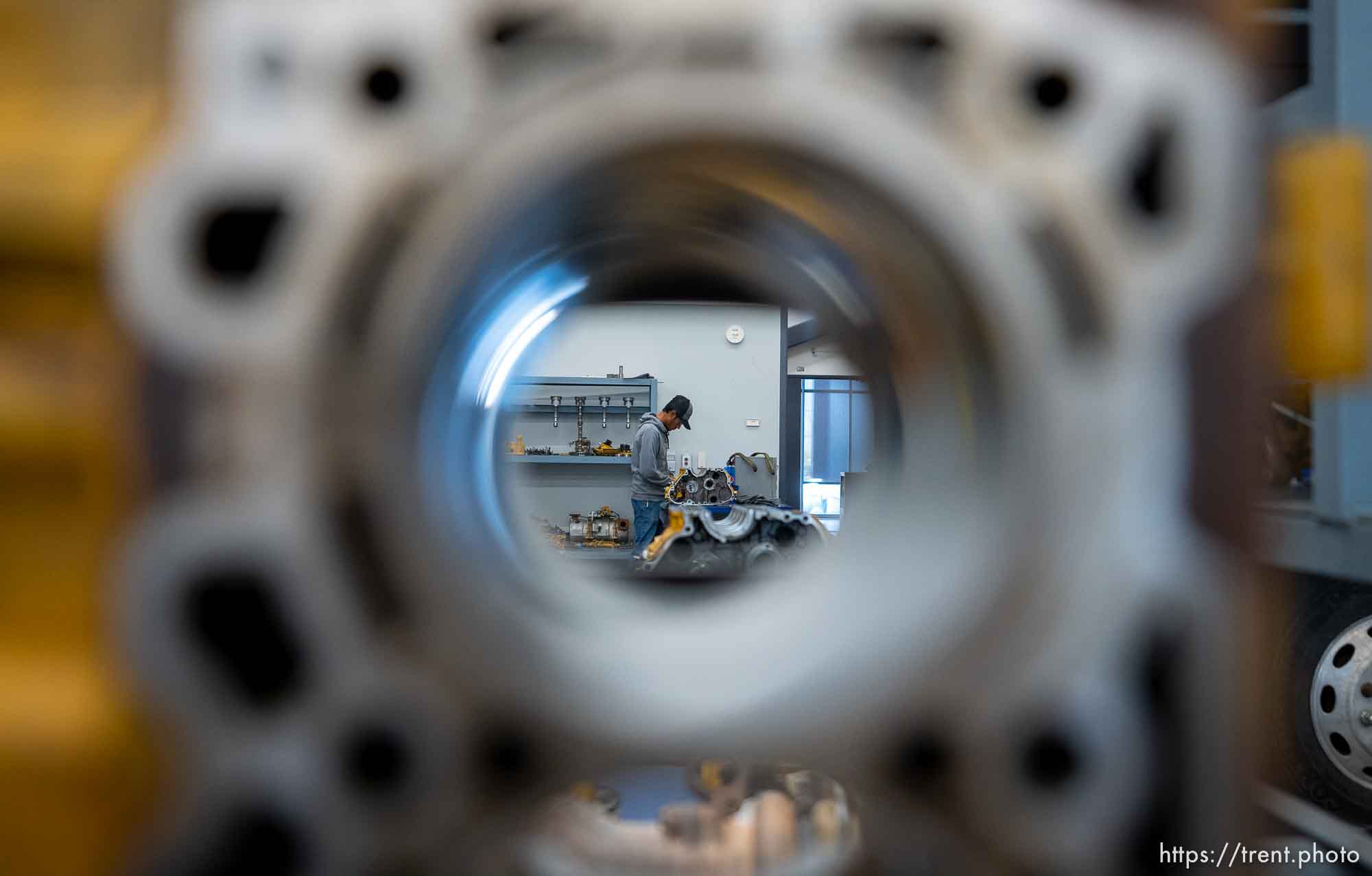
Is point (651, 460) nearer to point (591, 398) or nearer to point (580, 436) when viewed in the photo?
point (580, 436)

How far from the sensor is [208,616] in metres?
0.39

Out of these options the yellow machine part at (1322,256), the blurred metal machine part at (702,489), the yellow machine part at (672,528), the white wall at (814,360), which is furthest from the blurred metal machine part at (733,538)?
the white wall at (814,360)

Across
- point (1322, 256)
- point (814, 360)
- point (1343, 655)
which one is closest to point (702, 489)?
point (1343, 655)

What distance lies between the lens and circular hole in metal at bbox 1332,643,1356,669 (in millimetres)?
1766

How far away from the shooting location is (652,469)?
5.31 meters

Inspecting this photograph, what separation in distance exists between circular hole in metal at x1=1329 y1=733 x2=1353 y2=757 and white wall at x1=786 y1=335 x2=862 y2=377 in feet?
25.1

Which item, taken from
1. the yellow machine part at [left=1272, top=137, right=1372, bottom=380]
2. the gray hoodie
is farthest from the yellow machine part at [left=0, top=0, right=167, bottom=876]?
the gray hoodie

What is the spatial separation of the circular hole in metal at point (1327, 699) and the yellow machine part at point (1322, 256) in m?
1.63

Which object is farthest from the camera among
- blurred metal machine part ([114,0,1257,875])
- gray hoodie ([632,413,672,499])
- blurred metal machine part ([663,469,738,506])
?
blurred metal machine part ([663,469,738,506])

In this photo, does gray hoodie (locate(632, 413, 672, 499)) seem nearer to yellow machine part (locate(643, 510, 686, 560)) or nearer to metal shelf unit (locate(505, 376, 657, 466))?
metal shelf unit (locate(505, 376, 657, 466))

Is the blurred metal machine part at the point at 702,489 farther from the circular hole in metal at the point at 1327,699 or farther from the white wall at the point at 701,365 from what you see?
the circular hole in metal at the point at 1327,699

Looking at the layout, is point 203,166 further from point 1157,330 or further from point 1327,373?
point 1327,373

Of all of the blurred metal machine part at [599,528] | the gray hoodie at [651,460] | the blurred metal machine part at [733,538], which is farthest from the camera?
the blurred metal machine part at [599,528]

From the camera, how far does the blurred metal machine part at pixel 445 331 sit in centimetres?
38
